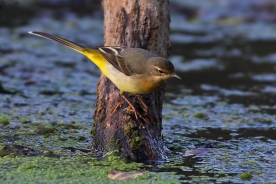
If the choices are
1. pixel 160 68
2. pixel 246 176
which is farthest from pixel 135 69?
pixel 246 176

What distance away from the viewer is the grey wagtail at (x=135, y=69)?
19.8ft

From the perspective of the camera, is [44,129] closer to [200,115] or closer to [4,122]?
[4,122]

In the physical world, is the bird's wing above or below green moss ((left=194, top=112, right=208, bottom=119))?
above

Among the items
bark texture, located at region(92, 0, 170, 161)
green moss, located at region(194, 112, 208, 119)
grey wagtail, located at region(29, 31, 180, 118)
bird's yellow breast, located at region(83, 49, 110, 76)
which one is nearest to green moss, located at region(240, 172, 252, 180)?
bark texture, located at region(92, 0, 170, 161)

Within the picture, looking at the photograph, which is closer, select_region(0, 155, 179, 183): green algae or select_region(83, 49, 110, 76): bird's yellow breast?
select_region(0, 155, 179, 183): green algae

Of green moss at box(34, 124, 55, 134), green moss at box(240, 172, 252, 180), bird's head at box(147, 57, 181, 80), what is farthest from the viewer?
green moss at box(34, 124, 55, 134)

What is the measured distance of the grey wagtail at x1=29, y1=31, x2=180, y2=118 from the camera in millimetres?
6031

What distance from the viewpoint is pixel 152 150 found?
6074mm

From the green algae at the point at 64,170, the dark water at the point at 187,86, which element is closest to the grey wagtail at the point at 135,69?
the green algae at the point at 64,170

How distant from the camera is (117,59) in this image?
20.4 feet

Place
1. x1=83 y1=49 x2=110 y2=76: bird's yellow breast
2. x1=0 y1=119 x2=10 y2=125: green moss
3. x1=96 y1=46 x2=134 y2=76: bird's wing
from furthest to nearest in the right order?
x1=0 y1=119 x2=10 y2=125: green moss < x1=83 y1=49 x2=110 y2=76: bird's yellow breast < x1=96 y1=46 x2=134 y2=76: bird's wing

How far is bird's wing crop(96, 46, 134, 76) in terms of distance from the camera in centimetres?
622

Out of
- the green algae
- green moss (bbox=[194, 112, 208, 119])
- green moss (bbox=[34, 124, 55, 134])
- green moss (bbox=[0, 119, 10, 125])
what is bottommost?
the green algae

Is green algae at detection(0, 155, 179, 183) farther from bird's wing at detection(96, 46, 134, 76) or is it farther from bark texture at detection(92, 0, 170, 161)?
bird's wing at detection(96, 46, 134, 76)
